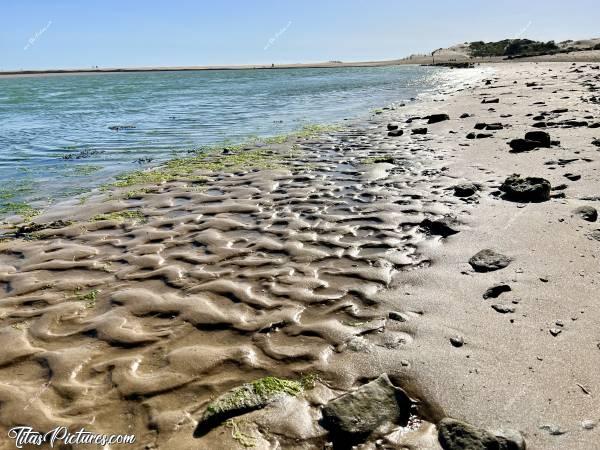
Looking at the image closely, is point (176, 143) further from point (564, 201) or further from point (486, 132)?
point (564, 201)

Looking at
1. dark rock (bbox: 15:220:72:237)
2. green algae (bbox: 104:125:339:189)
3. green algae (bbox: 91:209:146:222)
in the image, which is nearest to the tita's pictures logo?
green algae (bbox: 91:209:146:222)

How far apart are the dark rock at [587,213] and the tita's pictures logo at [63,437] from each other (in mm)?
6524

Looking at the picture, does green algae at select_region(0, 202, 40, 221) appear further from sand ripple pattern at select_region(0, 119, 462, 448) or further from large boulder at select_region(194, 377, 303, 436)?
large boulder at select_region(194, 377, 303, 436)

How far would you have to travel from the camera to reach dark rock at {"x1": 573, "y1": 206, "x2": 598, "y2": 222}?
20.9ft

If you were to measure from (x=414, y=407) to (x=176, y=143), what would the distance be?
1592 centimetres

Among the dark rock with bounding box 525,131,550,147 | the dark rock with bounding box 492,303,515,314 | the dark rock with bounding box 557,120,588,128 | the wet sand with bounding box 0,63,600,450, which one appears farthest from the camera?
the dark rock with bounding box 557,120,588,128

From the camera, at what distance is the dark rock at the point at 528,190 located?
7.32 meters

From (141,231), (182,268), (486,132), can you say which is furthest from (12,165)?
(486,132)

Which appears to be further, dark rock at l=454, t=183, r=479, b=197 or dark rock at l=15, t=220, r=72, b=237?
dark rock at l=454, t=183, r=479, b=197

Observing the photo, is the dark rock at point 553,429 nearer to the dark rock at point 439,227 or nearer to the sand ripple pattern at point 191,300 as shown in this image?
the sand ripple pattern at point 191,300

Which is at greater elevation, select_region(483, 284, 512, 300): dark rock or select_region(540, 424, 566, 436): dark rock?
select_region(483, 284, 512, 300): dark rock

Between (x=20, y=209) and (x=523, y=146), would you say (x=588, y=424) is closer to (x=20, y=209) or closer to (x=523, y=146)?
(x=523, y=146)

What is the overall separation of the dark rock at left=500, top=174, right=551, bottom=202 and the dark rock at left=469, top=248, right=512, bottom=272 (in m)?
2.30

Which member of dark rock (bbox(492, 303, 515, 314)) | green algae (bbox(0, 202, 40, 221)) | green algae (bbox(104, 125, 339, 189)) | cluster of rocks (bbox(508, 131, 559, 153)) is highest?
cluster of rocks (bbox(508, 131, 559, 153))
